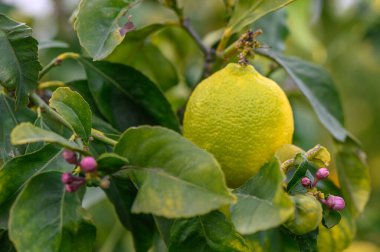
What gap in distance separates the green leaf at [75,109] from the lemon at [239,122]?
0.52 feet

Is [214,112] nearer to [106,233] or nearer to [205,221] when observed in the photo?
[205,221]

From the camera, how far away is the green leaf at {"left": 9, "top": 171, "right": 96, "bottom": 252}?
0.68 m

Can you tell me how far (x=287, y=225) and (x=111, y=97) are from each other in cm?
42

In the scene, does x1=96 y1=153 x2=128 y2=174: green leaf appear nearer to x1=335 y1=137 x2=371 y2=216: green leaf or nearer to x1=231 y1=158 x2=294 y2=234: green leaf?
x1=231 y1=158 x2=294 y2=234: green leaf

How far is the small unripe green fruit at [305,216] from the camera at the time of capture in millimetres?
696

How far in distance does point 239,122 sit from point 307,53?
1.14 metres

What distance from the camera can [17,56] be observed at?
84 cm

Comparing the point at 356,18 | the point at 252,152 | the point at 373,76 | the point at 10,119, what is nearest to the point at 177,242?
the point at 252,152

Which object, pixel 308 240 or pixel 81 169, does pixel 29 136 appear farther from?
pixel 308 240

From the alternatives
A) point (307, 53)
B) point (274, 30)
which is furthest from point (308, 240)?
point (307, 53)

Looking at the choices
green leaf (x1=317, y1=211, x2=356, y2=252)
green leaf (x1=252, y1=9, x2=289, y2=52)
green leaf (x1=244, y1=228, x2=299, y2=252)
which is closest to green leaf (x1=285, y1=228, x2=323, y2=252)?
green leaf (x1=244, y1=228, x2=299, y2=252)

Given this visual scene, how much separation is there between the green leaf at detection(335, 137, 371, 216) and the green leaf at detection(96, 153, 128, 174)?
51 centimetres

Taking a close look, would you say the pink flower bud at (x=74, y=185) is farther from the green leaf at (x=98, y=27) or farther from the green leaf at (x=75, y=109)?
the green leaf at (x=98, y=27)

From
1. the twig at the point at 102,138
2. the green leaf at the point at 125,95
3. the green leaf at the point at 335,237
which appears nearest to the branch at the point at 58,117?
the twig at the point at 102,138
